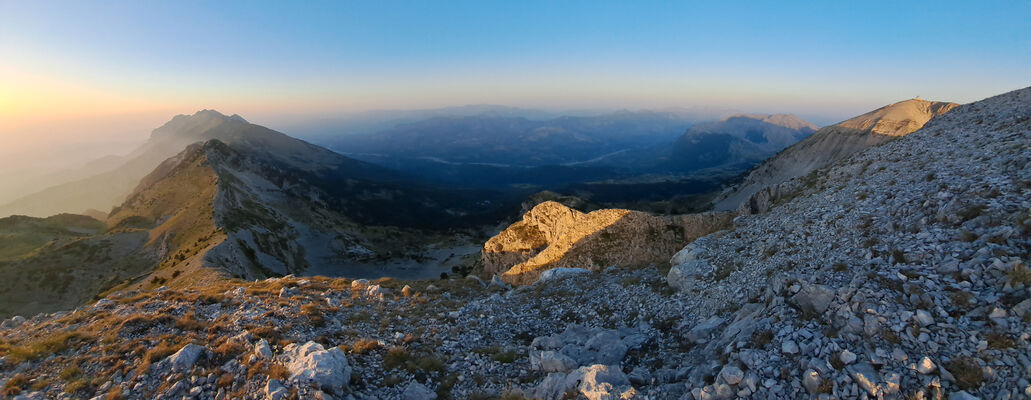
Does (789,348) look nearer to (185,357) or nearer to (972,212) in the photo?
(972,212)

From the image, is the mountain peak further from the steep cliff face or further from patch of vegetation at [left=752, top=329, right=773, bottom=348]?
patch of vegetation at [left=752, top=329, right=773, bottom=348]

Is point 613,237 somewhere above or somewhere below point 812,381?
below

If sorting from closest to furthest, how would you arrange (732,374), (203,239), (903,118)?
1. (732,374)
2. (203,239)
3. (903,118)

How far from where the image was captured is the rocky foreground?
364 inches

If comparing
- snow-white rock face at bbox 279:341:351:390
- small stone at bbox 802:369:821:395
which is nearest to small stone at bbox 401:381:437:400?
snow-white rock face at bbox 279:341:351:390

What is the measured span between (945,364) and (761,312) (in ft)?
16.5

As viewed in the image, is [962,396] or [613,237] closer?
[962,396]

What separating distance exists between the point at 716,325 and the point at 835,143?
133m

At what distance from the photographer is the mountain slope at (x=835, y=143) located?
347 feet

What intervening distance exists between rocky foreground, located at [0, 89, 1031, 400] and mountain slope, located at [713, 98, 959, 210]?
96.2m

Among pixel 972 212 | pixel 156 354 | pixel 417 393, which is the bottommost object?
pixel 417 393

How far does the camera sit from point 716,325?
15.0 meters

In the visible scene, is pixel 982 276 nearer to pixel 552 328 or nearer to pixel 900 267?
pixel 900 267

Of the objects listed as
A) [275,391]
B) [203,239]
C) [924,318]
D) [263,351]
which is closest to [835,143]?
[924,318]
